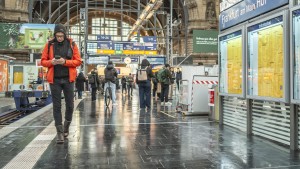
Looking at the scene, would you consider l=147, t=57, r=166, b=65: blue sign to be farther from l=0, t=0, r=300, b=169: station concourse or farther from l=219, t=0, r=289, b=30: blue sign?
l=219, t=0, r=289, b=30: blue sign

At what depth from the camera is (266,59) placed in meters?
5.65

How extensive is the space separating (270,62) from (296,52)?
2.44ft

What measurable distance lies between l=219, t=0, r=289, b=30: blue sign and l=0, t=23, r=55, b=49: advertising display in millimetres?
17348

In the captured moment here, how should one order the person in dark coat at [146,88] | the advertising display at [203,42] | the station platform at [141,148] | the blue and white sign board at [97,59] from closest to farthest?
the station platform at [141,148] → the person in dark coat at [146,88] → the advertising display at [203,42] → the blue and white sign board at [97,59]

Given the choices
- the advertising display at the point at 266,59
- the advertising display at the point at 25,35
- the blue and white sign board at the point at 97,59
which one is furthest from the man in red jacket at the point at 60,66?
the blue and white sign board at the point at 97,59

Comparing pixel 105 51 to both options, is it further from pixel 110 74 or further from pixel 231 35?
pixel 231 35

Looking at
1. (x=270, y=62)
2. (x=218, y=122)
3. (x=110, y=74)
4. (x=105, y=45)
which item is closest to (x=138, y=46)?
(x=105, y=45)

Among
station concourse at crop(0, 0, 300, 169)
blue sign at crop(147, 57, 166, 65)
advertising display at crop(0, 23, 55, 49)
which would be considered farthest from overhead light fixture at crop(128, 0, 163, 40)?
station concourse at crop(0, 0, 300, 169)

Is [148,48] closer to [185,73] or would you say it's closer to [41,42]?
[41,42]

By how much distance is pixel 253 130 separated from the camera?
6238 mm

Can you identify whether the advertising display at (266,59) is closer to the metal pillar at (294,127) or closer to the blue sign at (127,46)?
the metal pillar at (294,127)

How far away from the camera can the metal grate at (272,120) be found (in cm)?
526

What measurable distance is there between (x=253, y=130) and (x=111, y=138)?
257 centimetres

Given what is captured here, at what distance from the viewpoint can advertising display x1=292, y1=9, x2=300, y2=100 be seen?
4770 mm
